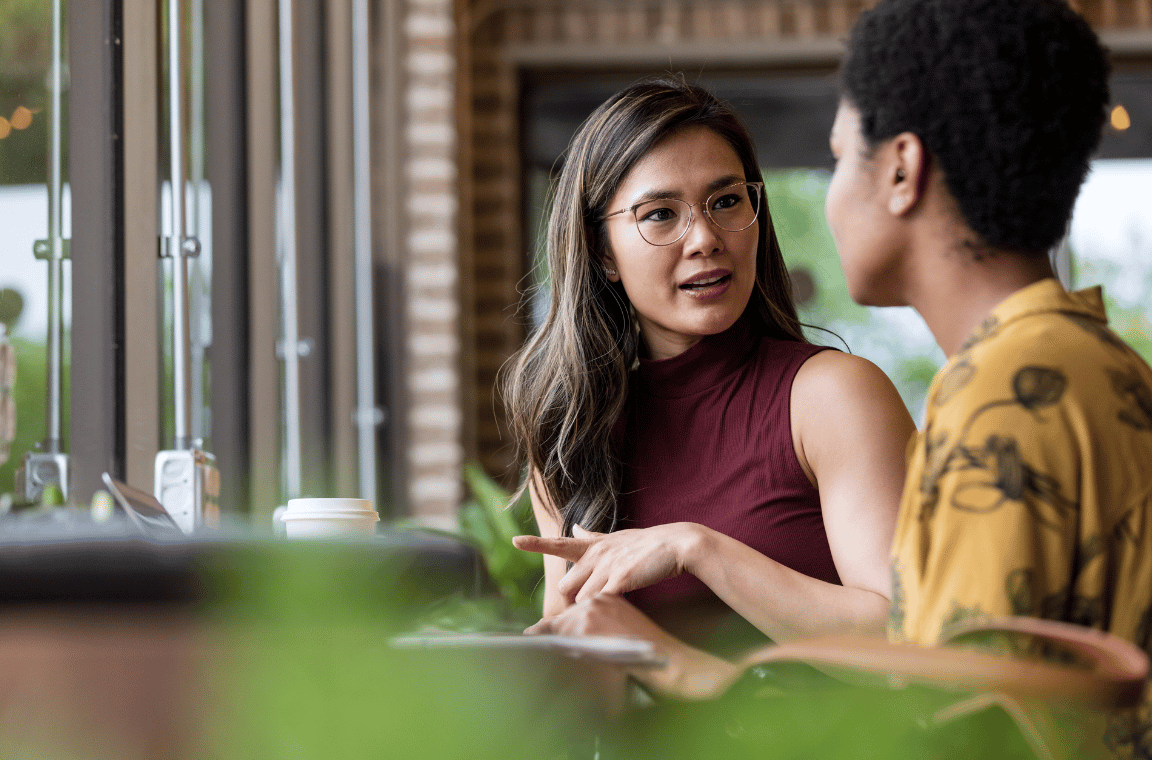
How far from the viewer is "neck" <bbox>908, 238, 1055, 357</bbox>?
0.83 metres

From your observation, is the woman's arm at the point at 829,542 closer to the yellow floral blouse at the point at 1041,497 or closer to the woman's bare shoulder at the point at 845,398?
the woman's bare shoulder at the point at 845,398

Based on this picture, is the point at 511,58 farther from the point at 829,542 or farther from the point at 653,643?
the point at 653,643

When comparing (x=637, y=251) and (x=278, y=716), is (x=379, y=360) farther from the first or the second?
(x=278, y=716)

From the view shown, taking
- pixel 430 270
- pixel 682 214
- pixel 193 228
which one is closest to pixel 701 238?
pixel 682 214

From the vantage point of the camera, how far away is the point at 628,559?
1.16m

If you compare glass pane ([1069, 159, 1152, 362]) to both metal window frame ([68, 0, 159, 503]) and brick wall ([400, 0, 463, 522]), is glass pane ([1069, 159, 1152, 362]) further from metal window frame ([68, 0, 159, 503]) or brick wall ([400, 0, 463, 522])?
metal window frame ([68, 0, 159, 503])

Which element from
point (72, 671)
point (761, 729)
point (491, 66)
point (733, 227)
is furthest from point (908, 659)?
point (491, 66)

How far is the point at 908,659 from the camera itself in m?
0.57

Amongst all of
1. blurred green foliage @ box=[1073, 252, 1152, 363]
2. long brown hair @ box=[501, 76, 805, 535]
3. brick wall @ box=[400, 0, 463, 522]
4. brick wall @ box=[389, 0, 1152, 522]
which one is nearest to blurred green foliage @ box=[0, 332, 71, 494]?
long brown hair @ box=[501, 76, 805, 535]

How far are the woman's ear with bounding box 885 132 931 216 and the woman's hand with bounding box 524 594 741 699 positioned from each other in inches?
13.6

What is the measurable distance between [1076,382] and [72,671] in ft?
1.82

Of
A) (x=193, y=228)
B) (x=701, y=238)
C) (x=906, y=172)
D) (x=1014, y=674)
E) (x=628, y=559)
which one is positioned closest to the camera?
(x=1014, y=674)

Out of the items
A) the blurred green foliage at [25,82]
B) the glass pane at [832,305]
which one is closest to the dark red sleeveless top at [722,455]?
the blurred green foliage at [25,82]

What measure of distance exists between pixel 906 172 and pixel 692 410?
0.72 metres
